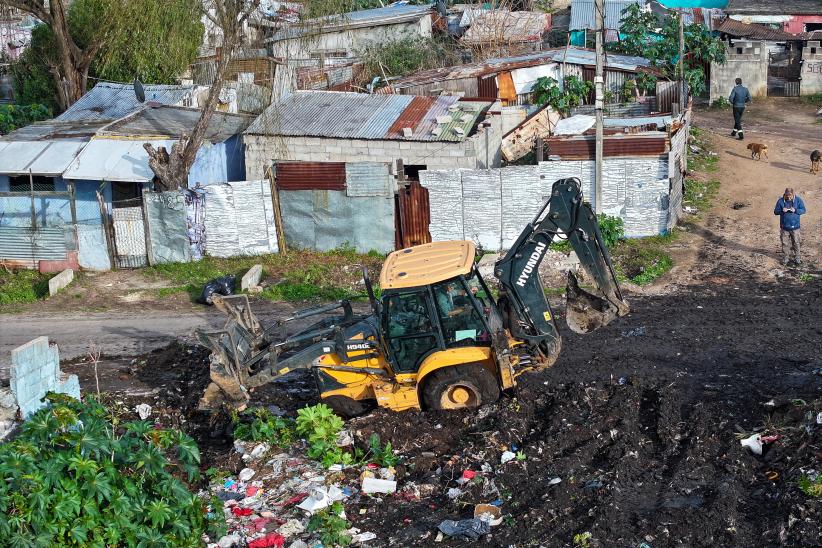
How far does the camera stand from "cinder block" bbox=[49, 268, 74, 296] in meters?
17.5

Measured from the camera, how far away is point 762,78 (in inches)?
1127

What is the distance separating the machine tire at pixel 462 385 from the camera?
1091cm

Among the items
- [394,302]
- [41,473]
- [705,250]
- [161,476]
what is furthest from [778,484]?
[705,250]

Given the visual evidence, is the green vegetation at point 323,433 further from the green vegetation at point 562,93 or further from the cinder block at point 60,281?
the green vegetation at point 562,93

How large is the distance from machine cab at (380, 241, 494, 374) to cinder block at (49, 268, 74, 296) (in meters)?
9.13

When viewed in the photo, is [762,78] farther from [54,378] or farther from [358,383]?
[54,378]

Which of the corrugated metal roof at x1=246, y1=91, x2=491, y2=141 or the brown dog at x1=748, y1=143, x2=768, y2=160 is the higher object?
the corrugated metal roof at x1=246, y1=91, x2=491, y2=141

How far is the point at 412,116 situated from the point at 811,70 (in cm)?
1478

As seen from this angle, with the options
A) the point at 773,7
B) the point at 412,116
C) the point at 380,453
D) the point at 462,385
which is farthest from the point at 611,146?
the point at 773,7

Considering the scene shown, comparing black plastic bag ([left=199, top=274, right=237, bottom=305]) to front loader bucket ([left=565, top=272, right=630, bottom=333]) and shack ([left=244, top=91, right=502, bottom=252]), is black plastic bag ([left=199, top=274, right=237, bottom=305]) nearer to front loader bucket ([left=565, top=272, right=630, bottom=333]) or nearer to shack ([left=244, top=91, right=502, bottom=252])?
shack ([left=244, top=91, right=502, bottom=252])

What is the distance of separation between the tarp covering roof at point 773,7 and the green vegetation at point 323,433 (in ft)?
89.7

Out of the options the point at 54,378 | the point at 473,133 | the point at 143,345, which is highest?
the point at 473,133

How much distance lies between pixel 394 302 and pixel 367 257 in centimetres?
759

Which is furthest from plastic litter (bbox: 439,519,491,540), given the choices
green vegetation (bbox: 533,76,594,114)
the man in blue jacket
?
green vegetation (bbox: 533,76,594,114)
